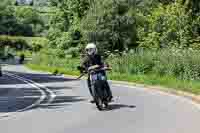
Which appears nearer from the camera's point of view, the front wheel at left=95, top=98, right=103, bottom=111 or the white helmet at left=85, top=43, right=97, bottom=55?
the front wheel at left=95, top=98, right=103, bottom=111

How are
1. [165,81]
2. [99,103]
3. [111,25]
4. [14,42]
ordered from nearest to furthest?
[99,103]
[165,81]
[111,25]
[14,42]

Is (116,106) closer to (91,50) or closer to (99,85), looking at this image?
(99,85)

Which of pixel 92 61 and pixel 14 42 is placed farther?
pixel 14 42

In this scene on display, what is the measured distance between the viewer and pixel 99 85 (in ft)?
58.5

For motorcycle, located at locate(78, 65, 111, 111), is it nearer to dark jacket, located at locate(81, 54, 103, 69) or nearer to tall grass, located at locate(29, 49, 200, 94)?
dark jacket, located at locate(81, 54, 103, 69)

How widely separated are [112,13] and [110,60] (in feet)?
35.3

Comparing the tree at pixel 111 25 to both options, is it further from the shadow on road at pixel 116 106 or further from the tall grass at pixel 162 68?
the shadow on road at pixel 116 106

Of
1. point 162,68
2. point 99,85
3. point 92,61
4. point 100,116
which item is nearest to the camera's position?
point 100,116

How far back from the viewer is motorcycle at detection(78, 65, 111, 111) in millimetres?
17750

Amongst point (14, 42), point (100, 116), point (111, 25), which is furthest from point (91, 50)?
point (14, 42)

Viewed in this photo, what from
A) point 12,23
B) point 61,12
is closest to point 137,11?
point 61,12

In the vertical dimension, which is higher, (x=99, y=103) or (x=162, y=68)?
(x=99, y=103)

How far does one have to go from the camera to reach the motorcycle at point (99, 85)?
17750mm

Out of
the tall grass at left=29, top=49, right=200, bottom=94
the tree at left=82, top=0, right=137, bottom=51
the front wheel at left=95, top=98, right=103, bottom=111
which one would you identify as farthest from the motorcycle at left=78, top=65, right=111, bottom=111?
the tree at left=82, top=0, right=137, bottom=51
